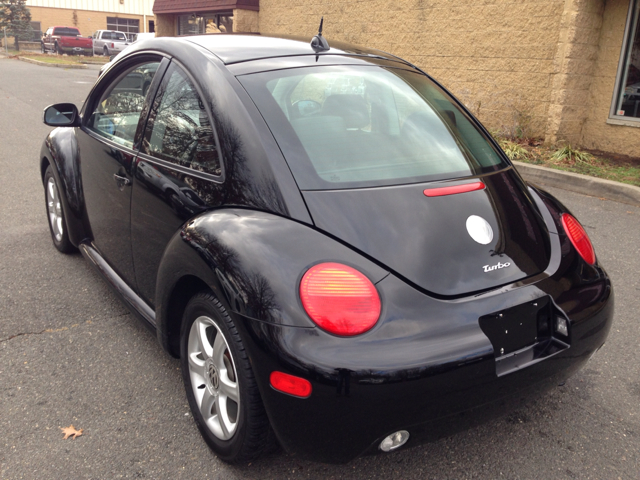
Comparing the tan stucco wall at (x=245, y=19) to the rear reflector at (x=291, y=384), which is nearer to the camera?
the rear reflector at (x=291, y=384)

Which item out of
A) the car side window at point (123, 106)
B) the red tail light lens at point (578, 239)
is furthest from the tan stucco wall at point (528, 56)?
the red tail light lens at point (578, 239)

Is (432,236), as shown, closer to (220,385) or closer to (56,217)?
(220,385)

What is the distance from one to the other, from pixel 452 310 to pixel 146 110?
1.89 meters

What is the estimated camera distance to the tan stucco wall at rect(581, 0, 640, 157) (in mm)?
A: 8391

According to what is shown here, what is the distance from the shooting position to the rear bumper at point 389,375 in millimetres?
1793

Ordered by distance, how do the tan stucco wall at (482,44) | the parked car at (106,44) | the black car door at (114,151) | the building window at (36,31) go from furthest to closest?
the building window at (36,31) < the parked car at (106,44) < the tan stucco wall at (482,44) < the black car door at (114,151)

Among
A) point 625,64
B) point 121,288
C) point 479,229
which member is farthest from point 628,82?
point 121,288

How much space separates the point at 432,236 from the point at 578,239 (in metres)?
0.88

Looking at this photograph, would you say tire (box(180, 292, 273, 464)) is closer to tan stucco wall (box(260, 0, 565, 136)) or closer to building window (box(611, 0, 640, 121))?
tan stucco wall (box(260, 0, 565, 136))

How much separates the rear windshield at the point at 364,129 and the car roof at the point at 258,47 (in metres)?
0.19

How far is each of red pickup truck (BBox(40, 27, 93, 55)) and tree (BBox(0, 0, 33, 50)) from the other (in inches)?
353

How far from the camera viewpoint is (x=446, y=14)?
10.4 meters

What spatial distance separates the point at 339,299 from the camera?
188cm

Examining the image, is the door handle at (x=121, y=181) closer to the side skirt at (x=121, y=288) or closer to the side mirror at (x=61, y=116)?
the side skirt at (x=121, y=288)
